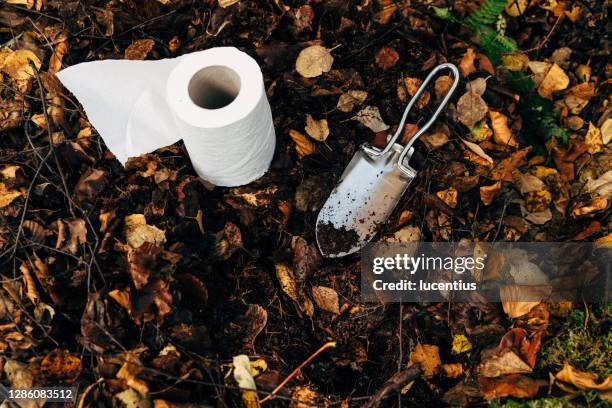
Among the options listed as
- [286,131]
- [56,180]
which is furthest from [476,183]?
[56,180]

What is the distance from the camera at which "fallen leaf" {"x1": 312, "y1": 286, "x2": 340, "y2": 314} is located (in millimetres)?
1714

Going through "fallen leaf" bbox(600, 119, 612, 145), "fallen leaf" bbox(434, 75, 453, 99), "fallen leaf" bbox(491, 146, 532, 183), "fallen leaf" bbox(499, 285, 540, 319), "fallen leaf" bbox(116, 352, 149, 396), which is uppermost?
"fallen leaf" bbox(434, 75, 453, 99)

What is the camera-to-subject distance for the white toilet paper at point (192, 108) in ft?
4.78

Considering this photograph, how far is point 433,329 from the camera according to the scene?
1716 millimetres

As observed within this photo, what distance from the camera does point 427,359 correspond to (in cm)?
168

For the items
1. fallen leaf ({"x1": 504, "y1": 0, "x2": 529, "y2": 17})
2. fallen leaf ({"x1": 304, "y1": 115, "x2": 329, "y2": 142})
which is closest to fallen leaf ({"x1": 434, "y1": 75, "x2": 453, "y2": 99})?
fallen leaf ({"x1": 304, "y1": 115, "x2": 329, "y2": 142})

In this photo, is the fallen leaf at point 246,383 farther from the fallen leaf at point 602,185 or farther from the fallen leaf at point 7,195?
the fallen leaf at point 602,185

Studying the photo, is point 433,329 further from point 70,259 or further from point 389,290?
point 70,259

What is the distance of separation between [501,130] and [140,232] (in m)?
1.22

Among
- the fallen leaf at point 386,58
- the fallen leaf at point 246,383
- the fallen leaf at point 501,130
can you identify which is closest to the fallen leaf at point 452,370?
the fallen leaf at point 246,383

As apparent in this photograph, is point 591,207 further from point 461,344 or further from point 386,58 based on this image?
point 386,58

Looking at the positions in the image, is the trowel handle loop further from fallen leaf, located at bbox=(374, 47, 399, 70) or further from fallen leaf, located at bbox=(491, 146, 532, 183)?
fallen leaf, located at bbox=(491, 146, 532, 183)

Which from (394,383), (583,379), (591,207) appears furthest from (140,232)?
(591,207)

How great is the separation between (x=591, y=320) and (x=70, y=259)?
1.59m
